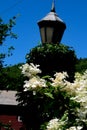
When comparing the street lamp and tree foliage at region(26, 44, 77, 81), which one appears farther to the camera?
tree foliage at region(26, 44, 77, 81)

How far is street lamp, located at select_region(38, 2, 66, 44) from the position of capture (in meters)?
8.05

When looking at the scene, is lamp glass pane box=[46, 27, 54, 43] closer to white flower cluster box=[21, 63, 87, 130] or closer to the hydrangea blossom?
white flower cluster box=[21, 63, 87, 130]

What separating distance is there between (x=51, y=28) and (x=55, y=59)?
961mm

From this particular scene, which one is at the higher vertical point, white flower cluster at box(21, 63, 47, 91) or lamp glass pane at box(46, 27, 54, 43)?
lamp glass pane at box(46, 27, 54, 43)

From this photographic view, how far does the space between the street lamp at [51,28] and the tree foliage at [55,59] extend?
46 cm

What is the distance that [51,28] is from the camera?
818 centimetres

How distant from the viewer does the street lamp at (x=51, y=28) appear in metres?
8.05

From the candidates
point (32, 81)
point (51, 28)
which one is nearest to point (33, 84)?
point (32, 81)

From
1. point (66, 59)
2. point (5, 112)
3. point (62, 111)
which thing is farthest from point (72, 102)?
point (5, 112)

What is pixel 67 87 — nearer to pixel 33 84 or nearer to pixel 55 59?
pixel 33 84

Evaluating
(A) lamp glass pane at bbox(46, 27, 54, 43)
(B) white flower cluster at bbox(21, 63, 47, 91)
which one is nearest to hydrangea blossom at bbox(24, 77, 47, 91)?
(B) white flower cluster at bbox(21, 63, 47, 91)

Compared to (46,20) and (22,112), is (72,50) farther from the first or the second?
(22,112)

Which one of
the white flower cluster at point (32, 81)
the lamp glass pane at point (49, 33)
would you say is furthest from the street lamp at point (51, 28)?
the white flower cluster at point (32, 81)

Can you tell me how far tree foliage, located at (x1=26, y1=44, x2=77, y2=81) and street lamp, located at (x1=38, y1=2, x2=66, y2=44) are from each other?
46 centimetres
